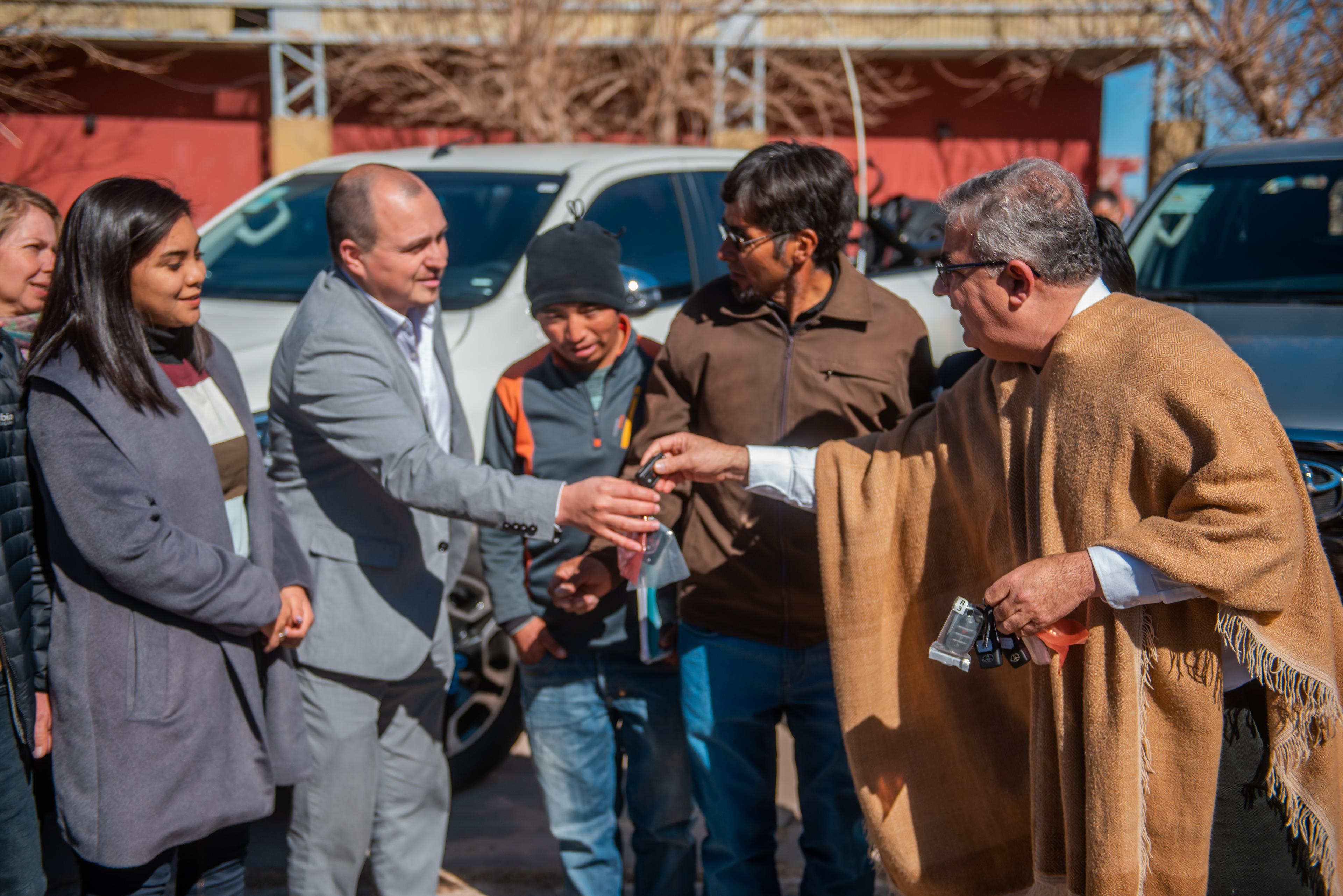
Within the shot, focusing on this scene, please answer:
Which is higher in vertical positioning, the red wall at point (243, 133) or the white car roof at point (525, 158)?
the red wall at point (243, 133)

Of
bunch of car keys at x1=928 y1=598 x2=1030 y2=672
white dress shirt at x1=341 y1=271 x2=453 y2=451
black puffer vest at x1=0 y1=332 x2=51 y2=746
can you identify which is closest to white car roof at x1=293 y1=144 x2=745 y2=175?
white dress shirt at x1=341 y1=271 x2=453 y2=451

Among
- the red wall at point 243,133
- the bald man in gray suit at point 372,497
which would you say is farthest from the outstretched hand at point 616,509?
the red wall at point 243,133

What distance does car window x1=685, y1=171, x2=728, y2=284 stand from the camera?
5.13 m

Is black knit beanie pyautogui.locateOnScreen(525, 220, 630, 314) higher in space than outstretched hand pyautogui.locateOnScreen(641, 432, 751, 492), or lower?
higher

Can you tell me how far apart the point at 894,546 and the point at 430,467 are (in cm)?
113

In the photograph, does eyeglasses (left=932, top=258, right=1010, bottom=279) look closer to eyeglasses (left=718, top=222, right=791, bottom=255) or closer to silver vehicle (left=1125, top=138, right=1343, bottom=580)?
eyeglasses (left=718, top=222, right=791, bottom=255)

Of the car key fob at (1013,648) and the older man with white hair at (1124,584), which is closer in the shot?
the older man with white hair at (1124,584)

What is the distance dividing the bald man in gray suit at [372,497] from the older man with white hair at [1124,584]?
921 millimetres

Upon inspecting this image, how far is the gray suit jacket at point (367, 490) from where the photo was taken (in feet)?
9.04

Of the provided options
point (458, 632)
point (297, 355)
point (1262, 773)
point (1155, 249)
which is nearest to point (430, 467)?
point (297, 355)

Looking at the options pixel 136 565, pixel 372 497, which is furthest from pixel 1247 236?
pixel 136 565

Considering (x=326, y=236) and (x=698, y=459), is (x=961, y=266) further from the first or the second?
(x=326, y=236)

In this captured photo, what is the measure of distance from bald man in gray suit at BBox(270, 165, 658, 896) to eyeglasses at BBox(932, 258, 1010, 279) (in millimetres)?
879

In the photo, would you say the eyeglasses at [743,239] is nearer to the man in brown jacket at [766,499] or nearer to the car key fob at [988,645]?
the man in brown jacket at [766,499]
